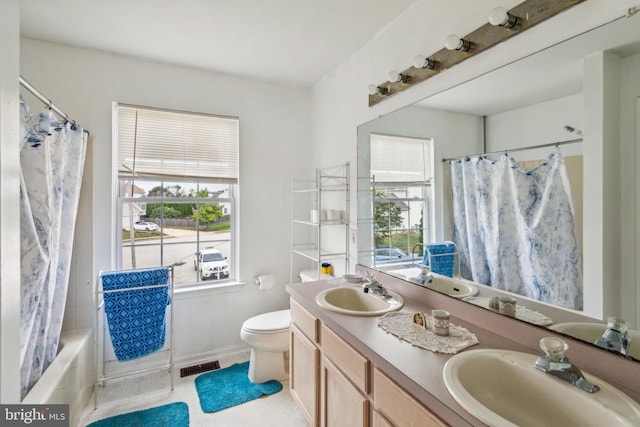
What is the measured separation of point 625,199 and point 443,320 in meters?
0.72

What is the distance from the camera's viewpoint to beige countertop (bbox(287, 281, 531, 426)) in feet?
2.75

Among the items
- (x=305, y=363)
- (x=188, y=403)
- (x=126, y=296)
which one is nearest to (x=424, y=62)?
(x=305, y=363)

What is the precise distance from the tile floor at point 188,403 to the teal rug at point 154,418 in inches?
1.8

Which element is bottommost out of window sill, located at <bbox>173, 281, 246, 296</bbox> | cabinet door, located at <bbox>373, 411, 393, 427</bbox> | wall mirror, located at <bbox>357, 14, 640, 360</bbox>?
cabinet door, located at <bbox>373, 411, 393, 427</bbox>

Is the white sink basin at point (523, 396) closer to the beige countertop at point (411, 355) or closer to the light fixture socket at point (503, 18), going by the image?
the beige countertop at point (411, 355)

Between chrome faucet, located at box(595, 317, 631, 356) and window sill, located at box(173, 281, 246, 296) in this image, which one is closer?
chrome faucet, located at box(595, 317, 631, 356)

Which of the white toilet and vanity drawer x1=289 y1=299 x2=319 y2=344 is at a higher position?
vanity drawer x1=289 y1=299 x2=319 y2=344

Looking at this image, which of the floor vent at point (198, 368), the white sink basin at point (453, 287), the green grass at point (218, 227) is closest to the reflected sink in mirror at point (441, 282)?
the white sink basin at point (453, 287)

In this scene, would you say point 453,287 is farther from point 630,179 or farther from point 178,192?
point 178,192

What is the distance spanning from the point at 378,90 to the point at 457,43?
65 centimetres

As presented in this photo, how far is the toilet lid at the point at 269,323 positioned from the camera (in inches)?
85.2

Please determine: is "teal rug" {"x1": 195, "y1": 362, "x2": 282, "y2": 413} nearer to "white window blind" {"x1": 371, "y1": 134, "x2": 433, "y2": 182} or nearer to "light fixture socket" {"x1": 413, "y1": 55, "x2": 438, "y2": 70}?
"white window blind" {"x1": 371, "y1": 134, "x2": 433, "y2": 182}

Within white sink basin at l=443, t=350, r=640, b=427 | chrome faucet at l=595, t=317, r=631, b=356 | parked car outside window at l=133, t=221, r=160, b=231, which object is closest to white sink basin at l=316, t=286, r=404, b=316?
white sink basin at l=443, t=350, r=640, b=427

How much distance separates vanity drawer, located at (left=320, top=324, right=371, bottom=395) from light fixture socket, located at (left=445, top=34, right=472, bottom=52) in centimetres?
145
